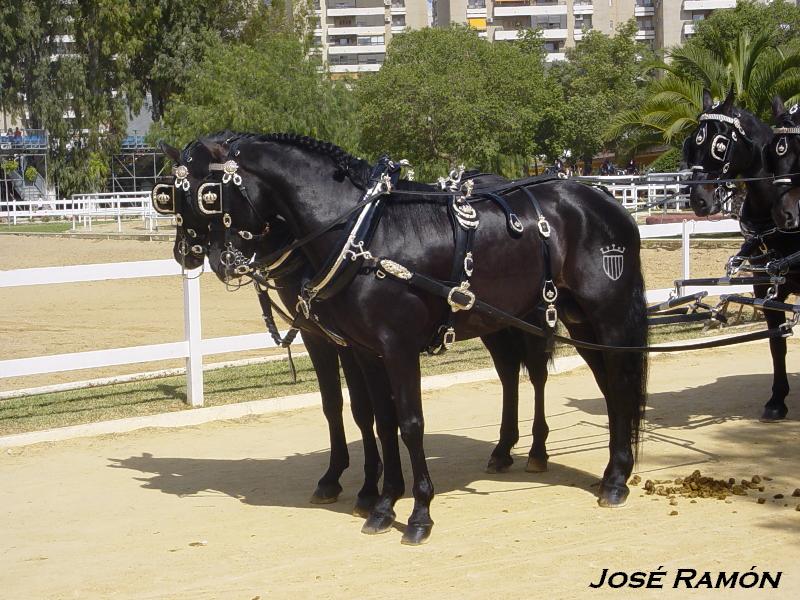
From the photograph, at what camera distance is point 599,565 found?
16.9 ft

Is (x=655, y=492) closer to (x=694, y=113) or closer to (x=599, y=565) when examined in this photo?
(x=599, y=565)

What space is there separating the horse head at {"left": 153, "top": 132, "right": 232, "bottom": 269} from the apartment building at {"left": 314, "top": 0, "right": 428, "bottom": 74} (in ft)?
293

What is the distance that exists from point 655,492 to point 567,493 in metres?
0.54

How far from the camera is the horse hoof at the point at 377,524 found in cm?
587

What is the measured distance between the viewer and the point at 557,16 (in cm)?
8938

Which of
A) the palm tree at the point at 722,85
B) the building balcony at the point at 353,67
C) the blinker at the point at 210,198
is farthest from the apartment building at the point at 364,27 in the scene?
the blinker at the point at 210,198

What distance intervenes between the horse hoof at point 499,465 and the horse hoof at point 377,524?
54.9 inches

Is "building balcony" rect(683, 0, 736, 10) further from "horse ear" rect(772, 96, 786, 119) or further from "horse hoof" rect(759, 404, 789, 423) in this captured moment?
"horse hoof" rect(759, 404, 789, 423)

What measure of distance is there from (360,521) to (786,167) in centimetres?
403

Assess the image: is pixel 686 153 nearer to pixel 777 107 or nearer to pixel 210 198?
pixel 777 107

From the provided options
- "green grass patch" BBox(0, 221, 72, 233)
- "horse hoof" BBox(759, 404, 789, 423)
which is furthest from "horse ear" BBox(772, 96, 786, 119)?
"green grass patch" BBox(0, 221, 72, 233)

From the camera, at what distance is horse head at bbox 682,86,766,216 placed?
757 centimetres

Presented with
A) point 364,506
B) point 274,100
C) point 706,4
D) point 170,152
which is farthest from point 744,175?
point 706,4

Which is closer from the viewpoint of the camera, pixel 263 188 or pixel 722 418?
pixel 263 188
